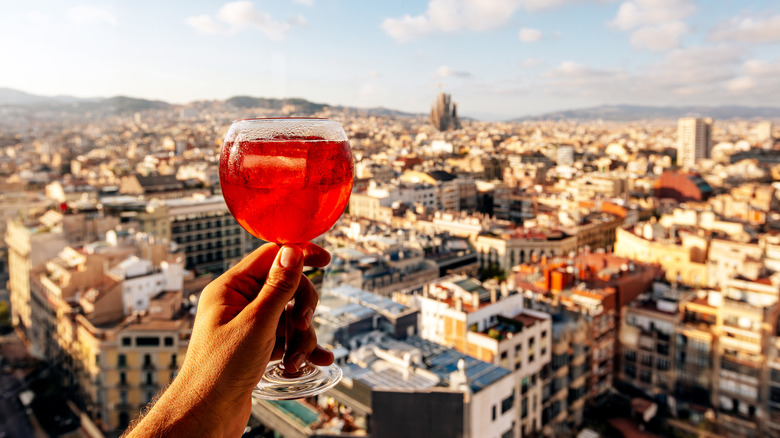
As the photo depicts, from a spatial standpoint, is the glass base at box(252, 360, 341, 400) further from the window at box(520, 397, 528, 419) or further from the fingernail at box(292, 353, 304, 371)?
the window at box(520, 397, 528, 419)

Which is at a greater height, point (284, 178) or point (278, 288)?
point (284, 178)

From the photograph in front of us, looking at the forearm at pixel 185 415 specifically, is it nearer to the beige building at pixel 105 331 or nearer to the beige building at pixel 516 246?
the beige building at pixel 105 331

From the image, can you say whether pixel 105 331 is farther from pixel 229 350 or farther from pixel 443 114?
pixel 443 114

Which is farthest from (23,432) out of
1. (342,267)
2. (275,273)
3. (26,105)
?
(26,105)

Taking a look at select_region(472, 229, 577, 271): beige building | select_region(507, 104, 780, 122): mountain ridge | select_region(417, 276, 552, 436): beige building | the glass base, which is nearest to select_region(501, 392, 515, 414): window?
select_region(417, 276, 552, 436): beige building

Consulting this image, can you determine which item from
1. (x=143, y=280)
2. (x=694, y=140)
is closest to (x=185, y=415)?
(x=143, y=280)

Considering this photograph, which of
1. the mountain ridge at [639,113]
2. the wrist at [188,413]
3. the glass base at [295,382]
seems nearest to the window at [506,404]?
the glass base at [295,382]

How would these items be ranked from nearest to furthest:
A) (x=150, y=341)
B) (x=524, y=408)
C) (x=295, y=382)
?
(x=295, y=382), (x=524, y=408), (x=150, y=341)
